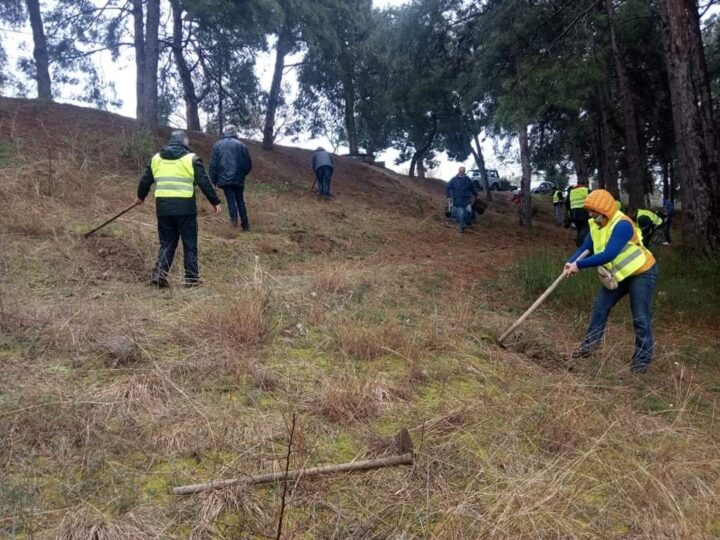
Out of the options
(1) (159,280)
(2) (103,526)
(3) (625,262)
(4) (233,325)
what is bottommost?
(2) (103,526)

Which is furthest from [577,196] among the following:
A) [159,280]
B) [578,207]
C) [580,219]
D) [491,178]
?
[491,178]

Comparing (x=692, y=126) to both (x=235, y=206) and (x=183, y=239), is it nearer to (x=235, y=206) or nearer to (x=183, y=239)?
(x=235, y=206)

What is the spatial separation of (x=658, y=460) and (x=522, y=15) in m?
10.5

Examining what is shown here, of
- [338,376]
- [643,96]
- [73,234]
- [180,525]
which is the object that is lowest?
[180,525]

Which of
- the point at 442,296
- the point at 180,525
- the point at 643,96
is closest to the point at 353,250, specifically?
the point at 442,296

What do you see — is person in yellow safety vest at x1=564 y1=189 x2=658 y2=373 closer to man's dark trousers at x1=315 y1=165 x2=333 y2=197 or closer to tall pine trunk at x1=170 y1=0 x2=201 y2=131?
man's dark trousers at x1=315 y1=165 x2=333 y2=197

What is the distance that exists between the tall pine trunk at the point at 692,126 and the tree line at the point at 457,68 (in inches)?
0.7

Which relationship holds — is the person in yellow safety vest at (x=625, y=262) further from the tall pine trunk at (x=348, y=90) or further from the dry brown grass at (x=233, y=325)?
the tall pine trunk at (x=348, y=90)

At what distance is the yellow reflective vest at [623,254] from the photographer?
4457 mm

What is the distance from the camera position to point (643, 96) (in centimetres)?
1775

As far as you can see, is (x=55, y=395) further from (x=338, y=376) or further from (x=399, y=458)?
(x=399, y=458)

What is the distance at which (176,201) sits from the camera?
553 cm

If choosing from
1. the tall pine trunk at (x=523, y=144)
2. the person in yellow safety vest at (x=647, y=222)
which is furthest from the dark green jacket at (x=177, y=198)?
the tall pine trunk at (x=523, y=144)

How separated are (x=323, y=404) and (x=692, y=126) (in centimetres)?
754
